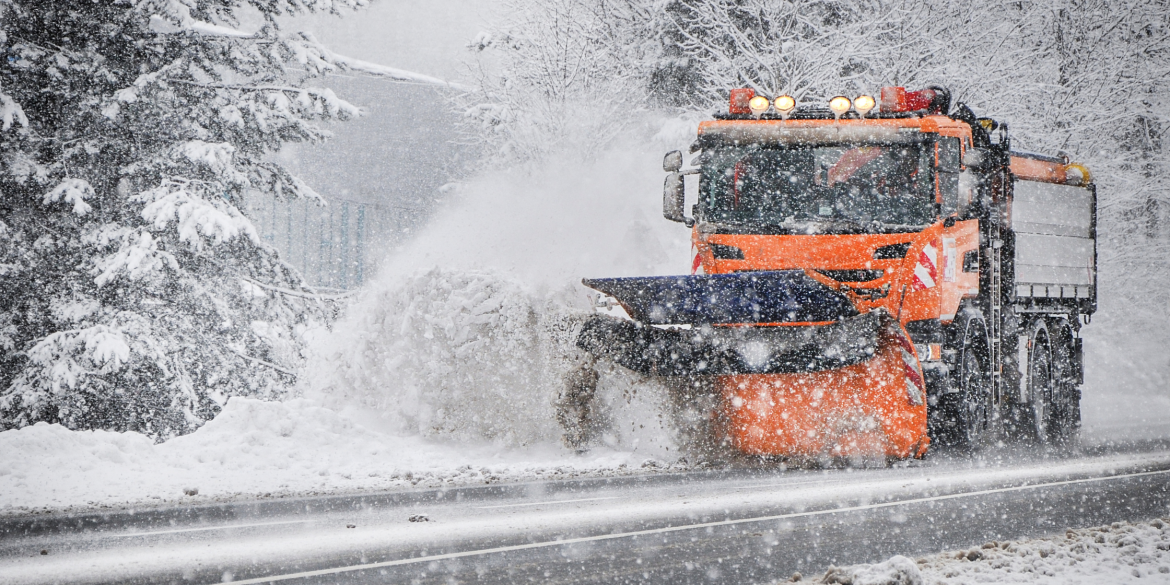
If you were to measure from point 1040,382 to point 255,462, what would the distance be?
8991 mm

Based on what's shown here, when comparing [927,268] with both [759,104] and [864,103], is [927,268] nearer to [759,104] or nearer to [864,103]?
[864,103]

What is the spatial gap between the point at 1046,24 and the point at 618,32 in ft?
30.3

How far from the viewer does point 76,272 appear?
13523 millimetres

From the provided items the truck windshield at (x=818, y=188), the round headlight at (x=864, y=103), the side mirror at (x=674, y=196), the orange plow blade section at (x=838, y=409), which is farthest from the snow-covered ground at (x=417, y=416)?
the round headlight at (x=864, y=103)

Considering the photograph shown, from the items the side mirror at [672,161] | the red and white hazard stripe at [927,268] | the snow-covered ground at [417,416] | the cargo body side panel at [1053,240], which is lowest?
the snow-covered ground at [417,416]

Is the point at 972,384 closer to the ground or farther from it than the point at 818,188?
closer to the ground

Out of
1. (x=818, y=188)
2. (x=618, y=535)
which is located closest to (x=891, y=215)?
(x=818, y=188)

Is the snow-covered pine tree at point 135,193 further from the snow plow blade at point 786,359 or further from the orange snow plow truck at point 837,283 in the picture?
the snow plow blade at point 786,359

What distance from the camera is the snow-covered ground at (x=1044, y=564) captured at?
491 cm

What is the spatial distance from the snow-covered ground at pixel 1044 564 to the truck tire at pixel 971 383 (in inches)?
150

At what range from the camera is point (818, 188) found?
958cm

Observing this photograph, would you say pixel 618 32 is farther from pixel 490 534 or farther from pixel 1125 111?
pixel 490 534

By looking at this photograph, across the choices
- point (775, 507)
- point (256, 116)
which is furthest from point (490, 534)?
point (256, 116)

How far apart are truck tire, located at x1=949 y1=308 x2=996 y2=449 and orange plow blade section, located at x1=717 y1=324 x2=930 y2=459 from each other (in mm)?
1759
